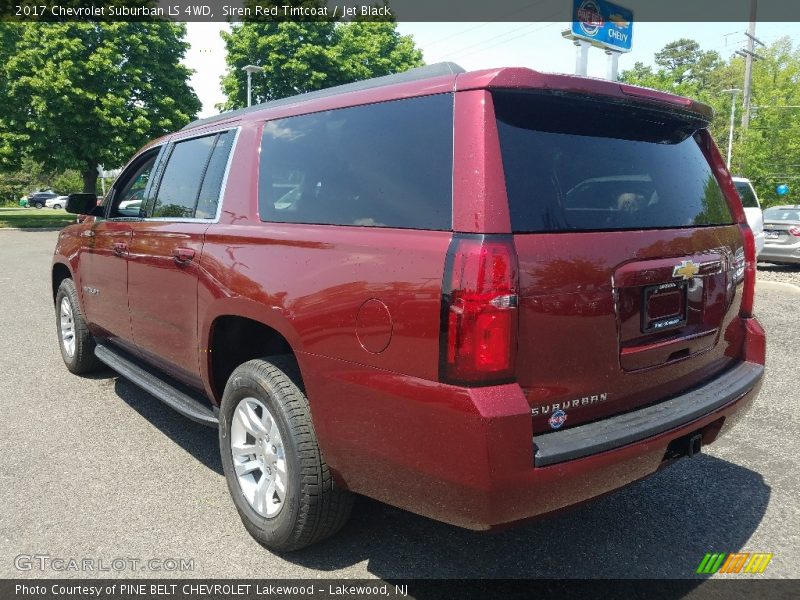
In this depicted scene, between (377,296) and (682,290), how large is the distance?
1268 millimetres

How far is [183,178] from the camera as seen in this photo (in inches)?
152

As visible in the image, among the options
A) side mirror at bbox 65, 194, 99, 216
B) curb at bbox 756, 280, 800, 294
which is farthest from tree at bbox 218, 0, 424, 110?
side mirror at bbox 65, 194, 99, 216

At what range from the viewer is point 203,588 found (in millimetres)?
2648

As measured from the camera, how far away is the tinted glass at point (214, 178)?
3.43 meters

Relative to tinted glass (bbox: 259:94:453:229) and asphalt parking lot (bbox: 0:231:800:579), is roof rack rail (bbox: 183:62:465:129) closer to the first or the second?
tinted glass (bbox: 259:94:453:229)

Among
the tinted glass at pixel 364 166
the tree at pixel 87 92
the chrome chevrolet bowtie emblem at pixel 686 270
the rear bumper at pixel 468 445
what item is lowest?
the rear bumper at pixel 468 445

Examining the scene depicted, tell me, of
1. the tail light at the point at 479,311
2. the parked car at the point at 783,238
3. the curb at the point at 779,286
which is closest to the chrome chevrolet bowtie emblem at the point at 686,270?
the tail light at the point at 479,311

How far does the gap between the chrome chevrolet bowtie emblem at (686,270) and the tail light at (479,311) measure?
0.85 meters

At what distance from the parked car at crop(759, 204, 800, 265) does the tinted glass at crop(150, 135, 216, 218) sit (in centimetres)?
1313

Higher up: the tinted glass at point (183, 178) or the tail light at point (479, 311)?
the tinted glass at point (183, 178)

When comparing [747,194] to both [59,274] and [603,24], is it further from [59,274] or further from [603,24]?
[59,274]

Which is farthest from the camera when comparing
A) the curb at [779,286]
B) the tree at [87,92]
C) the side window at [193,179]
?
the tree at [87,92]

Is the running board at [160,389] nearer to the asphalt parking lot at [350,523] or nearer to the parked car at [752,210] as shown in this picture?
the asphalt parking lot at [350,523]

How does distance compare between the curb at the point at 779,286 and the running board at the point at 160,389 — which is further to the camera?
the curb at the point at 779,286
